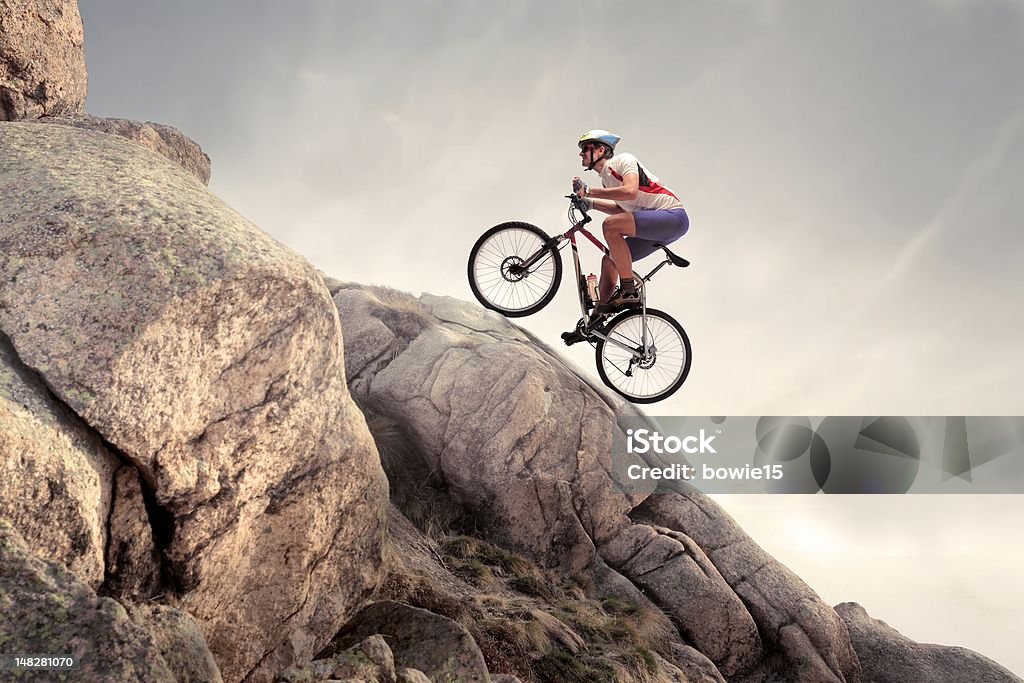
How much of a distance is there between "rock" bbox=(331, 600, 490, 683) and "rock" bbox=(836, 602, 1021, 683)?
17.6m

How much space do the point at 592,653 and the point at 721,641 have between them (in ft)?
20.9

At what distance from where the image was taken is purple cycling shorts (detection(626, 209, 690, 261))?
12492 mm

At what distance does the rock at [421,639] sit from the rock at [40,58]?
9549mm

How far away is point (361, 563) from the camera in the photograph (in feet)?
35.7

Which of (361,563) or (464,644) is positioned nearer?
(464,644)

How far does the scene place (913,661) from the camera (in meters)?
23.1

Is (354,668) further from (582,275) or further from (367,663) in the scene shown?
(582,275)

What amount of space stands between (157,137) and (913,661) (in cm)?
2389

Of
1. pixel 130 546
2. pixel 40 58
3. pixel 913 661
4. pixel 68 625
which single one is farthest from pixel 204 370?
pixel 913 661

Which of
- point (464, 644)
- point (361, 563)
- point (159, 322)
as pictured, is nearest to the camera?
point (159, 322)

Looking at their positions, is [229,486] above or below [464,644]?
above

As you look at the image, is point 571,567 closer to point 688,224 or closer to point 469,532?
point 469,532

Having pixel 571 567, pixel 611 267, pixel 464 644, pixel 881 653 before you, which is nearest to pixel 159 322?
pixel 464 644

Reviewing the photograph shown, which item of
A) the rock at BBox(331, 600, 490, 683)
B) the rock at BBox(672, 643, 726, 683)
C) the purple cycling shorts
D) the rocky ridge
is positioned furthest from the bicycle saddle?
the rock at BBox(672, 643, 726, 683)
